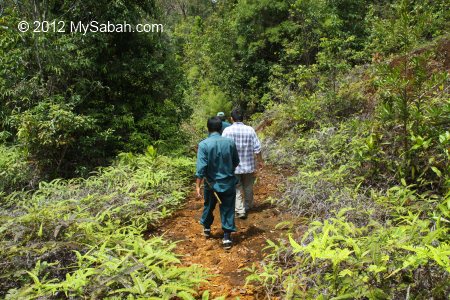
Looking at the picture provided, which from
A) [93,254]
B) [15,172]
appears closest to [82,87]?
[15,172]

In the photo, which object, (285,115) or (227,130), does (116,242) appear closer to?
(227,130)

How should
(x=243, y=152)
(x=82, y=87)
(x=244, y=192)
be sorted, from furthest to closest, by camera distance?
1. (x=82, y=87)
2. (x=244, y=192)
3. (x=243, y=152)

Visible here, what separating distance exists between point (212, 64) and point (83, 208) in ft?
50.0

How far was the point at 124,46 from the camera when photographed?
9.32m

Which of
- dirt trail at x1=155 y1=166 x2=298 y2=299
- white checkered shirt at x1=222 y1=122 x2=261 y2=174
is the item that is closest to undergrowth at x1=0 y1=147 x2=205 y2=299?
dirt trail at x1=155 y1=166 x2=298 y2=299

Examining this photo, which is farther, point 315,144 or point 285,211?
point 315,144

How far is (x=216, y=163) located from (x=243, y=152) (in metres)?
1.00

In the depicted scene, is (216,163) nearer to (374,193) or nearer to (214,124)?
(214,124)

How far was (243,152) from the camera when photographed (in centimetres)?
552

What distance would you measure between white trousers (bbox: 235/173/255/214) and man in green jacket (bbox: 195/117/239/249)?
99cm

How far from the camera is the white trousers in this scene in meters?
5.66

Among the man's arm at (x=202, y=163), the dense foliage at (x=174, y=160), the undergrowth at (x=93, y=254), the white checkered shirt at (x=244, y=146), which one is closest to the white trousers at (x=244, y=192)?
the white checkered shirt at (x=244, y=146)

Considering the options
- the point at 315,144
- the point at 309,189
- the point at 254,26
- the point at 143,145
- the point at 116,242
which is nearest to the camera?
the point at 116,242

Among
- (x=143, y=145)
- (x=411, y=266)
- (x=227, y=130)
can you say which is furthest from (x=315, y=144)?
(x=411, y=266)
